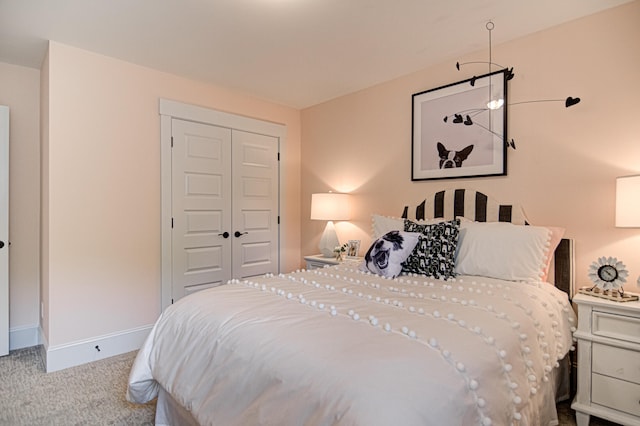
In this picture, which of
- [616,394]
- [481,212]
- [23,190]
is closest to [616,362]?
[616,394]

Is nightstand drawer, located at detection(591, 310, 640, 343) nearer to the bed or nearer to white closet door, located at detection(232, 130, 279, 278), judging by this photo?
the bed

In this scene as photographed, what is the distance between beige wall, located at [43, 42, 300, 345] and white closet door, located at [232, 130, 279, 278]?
2.61ft

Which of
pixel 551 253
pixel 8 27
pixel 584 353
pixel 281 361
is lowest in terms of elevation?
pixel 584 353

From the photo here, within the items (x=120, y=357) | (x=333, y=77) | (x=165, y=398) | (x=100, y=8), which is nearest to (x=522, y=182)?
(x=333, y=77)

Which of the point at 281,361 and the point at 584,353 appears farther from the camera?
the point at 584,353

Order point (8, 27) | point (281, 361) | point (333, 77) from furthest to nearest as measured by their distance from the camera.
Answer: point (333, 77)
point (8, 27)
point (281, 361)

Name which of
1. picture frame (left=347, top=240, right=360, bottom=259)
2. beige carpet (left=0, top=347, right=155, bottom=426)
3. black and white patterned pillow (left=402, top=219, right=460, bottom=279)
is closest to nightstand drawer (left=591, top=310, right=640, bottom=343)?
black and white patterned pillow (left=402, top=219, right=460, bottom=279)

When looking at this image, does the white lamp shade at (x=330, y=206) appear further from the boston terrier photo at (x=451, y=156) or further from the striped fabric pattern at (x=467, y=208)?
the boston terrier photo at (x=451, y=156)

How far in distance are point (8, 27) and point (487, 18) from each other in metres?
3.25

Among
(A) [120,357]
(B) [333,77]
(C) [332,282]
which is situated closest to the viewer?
(C) [332,282]

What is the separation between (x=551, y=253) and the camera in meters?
2.25

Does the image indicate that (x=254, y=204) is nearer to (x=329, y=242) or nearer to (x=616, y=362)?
(x=329, y=242)

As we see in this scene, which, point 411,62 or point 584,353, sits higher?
point 411,62

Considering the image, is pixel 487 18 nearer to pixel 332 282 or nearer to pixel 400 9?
pixel 400 9
